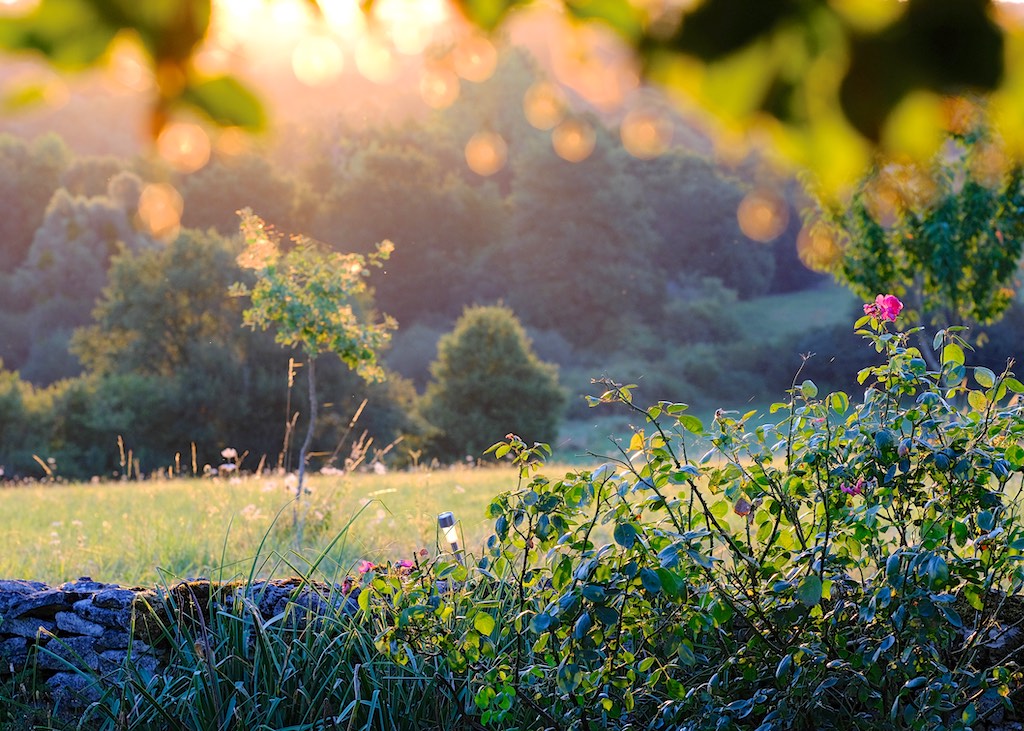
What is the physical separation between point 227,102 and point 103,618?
9.98 ft

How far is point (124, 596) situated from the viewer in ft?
11.2

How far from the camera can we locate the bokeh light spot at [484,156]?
36178mm

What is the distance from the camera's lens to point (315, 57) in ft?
3.25

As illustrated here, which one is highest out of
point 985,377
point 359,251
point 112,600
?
point 359,251

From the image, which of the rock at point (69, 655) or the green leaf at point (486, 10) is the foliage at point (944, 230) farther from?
the green leaf at point (486, 10)

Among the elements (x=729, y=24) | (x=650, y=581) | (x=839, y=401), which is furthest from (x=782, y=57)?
(x=839, y=401)

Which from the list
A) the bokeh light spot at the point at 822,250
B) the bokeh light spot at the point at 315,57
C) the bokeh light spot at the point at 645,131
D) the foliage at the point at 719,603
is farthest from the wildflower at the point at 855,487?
the bokeh light spot at the point at 822,250

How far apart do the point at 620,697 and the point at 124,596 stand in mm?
1784

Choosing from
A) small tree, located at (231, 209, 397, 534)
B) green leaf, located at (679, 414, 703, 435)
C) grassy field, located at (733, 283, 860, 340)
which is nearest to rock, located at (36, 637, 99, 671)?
green leaf, located at (679, 414, 703, 435)

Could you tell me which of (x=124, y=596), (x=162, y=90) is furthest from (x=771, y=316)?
(x=162, y=90)

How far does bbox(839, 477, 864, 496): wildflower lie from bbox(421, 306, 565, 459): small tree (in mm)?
17667

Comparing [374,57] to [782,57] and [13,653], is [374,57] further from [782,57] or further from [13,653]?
[13,653]

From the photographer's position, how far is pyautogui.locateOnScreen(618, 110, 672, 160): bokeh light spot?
1.58m

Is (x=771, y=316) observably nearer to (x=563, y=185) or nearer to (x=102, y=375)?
(x=563, y=185)
